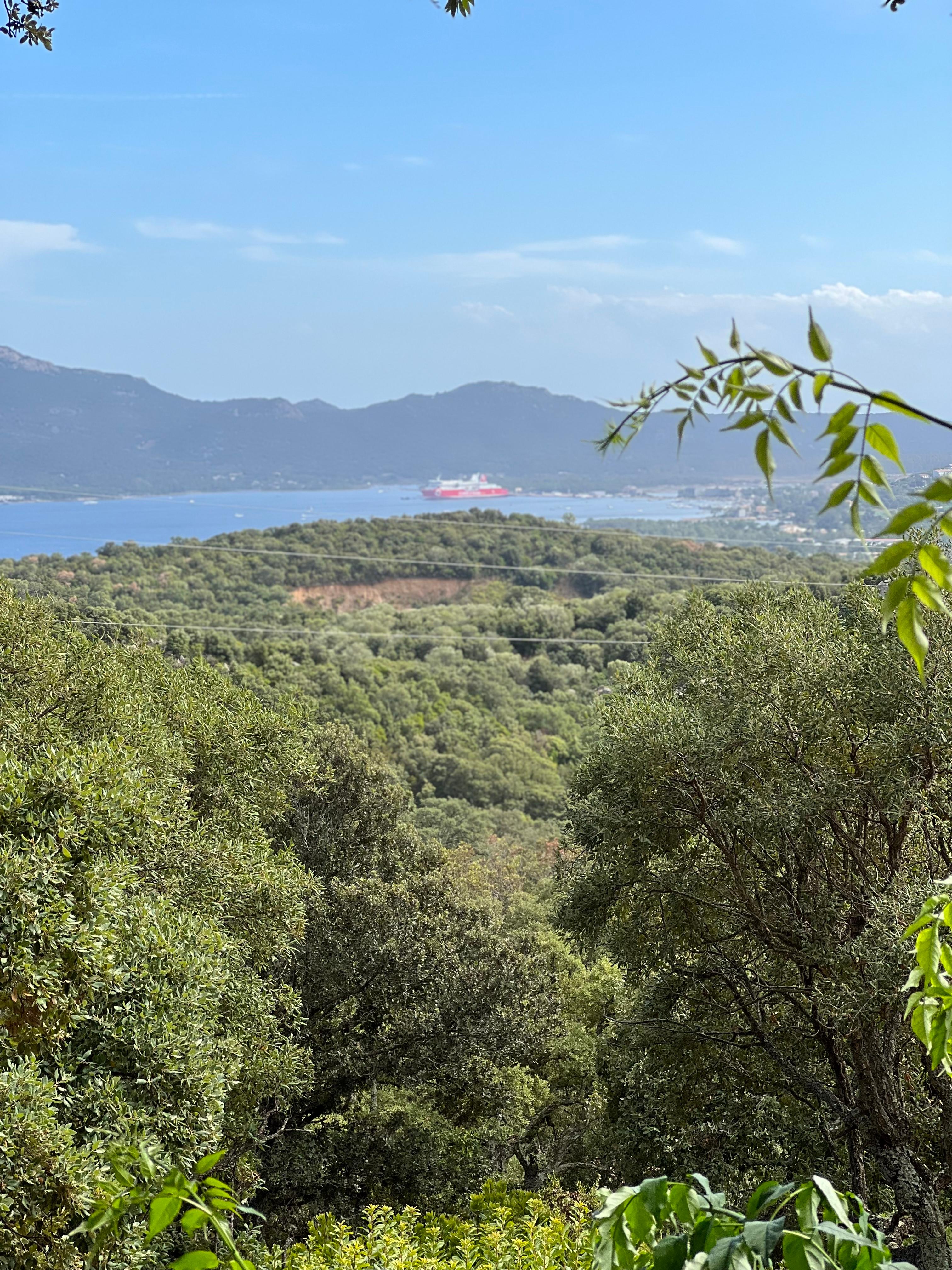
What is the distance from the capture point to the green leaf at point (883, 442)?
938 mm

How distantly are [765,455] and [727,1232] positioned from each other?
1035 mm

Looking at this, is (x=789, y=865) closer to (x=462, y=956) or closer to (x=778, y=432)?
(x=462, y=956)

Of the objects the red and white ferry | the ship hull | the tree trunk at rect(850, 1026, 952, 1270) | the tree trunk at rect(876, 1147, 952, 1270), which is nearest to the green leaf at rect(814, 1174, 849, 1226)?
the tree trunk at rect(850, 1026, 952, 1270)

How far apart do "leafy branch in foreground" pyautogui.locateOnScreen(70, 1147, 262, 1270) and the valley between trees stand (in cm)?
7

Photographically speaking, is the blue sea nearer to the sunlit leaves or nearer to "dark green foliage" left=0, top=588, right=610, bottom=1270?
"dark green foliage" left=0, top=588, right=610, bottom=1270

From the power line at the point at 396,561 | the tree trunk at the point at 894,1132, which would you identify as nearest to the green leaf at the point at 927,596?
the tree trunk at the point at 894,1132

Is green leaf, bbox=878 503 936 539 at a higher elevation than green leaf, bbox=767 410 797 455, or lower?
lower

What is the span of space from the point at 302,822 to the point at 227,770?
146 inches

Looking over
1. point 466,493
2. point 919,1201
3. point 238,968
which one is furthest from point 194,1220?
point 466,493

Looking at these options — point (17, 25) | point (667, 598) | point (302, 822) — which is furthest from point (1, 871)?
point (667, 598)

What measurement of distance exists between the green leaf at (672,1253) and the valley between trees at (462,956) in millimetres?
738

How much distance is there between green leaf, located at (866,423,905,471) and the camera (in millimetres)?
938

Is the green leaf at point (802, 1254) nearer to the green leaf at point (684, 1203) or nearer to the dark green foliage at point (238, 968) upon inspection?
the green leaf at point (684, 1203)

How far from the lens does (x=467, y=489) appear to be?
85.1 m
